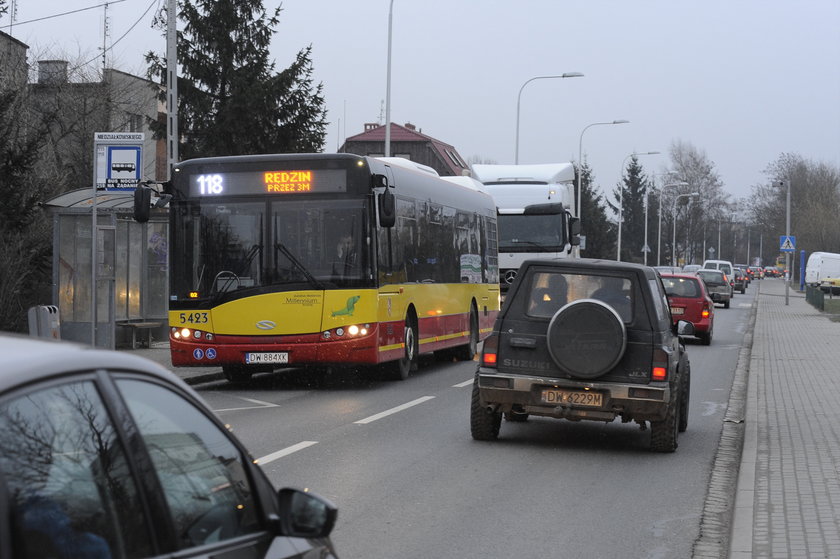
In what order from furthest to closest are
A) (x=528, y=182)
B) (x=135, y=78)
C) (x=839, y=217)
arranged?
(x=839, y=217)
(x=135, y=78)
(x=528, y=182)

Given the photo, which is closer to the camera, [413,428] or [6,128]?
[413,428]

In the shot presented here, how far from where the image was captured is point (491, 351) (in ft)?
36.0

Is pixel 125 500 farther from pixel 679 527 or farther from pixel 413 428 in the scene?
pixel 413 428

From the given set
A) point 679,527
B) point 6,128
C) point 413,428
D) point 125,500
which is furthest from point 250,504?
point 6,128

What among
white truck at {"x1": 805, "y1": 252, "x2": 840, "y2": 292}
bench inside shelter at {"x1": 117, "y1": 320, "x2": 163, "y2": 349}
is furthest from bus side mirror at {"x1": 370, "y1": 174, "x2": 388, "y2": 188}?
white truck at {"x1": 805, "y1": 252, "x2": 840, "y2": 292}

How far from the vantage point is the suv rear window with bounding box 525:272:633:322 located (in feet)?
36.2

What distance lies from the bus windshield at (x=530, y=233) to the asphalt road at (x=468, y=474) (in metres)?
16.6

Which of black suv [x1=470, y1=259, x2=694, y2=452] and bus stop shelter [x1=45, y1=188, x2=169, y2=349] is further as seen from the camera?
bus stop shelter [x1=45, y1=188, x2=169, y2=349]

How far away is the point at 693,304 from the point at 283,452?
1944 cm

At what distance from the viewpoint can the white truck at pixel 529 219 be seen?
32.8 meters

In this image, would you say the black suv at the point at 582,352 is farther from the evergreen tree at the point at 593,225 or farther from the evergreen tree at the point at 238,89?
the evergreen tree at the point at 593,225

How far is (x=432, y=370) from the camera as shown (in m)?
20.4

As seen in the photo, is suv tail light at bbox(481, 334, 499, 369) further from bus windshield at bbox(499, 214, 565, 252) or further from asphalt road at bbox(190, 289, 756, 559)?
bus windshield at bbox(499, 214, 565, 252)

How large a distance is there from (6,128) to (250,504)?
55.0ft
